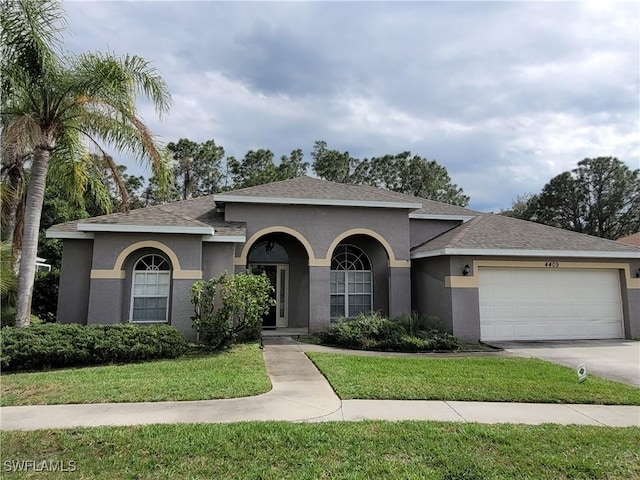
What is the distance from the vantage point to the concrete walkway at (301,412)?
553 centimetres

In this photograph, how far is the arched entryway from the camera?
1577cm

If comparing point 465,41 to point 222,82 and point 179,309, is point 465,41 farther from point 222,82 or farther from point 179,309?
point 179,309

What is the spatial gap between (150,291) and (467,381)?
9855 mm

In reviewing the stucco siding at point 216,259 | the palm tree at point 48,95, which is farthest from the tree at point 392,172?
the palm tree at point 48,95

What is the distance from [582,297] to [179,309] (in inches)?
557

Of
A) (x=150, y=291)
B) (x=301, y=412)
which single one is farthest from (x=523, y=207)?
(x=301, y=412)

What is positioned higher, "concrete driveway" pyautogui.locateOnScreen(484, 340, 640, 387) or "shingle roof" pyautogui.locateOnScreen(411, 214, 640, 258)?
"shingle roof" pyautogui.locateOnScreen(411, 214, 640, 258)

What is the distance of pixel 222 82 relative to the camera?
41.2 feet

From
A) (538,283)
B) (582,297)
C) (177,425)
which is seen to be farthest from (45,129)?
(582,297)

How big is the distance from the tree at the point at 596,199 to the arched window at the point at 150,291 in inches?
1470

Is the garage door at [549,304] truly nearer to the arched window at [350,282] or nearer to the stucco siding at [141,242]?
the arched window at [350,282]

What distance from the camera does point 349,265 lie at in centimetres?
1598

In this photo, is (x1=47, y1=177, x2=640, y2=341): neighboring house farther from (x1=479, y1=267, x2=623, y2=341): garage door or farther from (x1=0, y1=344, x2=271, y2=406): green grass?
(x1=0, y1=344, x2=271, y2=406): green grass

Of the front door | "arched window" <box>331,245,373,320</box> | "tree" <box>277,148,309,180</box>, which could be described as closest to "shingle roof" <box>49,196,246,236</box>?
the front door
